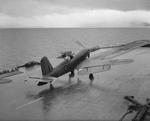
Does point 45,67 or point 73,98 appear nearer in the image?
point 73,98

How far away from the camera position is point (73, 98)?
61.9 feet

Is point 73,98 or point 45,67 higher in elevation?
point 45,67

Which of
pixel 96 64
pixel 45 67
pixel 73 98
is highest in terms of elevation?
pixel 45 67

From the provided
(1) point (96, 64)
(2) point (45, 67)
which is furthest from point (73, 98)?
(1) point (96, 64)

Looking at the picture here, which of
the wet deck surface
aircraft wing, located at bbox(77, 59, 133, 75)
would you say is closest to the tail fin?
the wet deck surface

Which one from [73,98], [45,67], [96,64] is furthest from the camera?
[96,64]

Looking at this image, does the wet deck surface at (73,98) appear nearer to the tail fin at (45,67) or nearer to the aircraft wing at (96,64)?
the aircraft wing at (96,64)

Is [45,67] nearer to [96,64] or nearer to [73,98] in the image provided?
[73,98]

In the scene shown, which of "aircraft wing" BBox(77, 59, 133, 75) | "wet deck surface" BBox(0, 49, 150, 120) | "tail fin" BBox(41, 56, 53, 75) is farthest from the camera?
"aircraft wing" BBox(77, 59, 133, 75)

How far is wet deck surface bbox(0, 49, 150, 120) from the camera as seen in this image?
15.5 meters

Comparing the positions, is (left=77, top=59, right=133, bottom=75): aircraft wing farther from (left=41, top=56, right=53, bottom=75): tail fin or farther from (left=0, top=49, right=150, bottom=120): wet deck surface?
(left=41, top=56, right=53, bottom=75): tail fin

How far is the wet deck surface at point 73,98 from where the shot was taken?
1549 cm

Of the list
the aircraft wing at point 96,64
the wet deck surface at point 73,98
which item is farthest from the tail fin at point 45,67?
the aircraft wing at point 96,64

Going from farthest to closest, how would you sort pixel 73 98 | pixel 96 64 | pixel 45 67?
pixel 96 64, pixel 45 67, pixel 73 98
